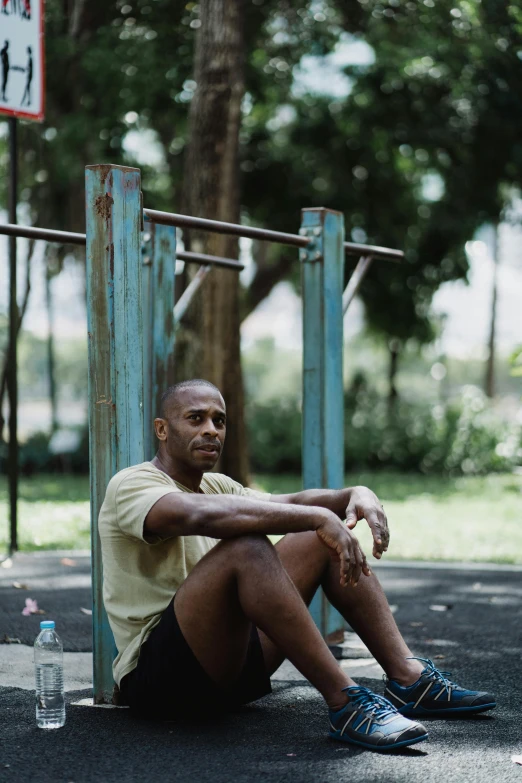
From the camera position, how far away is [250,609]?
3.25 m

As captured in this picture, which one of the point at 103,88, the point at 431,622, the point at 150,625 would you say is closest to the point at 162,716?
the point at 150,625

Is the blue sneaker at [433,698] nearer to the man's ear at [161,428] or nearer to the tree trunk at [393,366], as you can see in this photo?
the man's ear at [161,428]

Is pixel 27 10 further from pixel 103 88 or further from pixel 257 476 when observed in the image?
pixel 257 476

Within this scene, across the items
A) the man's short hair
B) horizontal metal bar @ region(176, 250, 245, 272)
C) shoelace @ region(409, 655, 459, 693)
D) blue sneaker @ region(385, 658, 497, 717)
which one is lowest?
blue sneaker @ region(385, 658, 497, 717)

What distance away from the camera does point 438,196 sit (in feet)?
60.1

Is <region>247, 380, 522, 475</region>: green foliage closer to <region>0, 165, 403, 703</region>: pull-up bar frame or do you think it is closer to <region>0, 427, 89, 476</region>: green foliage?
<region>0, 427, 89, 476</region>: green foliage

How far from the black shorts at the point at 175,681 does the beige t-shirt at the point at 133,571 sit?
0.07m

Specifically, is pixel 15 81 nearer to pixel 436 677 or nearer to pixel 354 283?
pixel 354 283

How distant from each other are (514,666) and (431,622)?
3.50ft

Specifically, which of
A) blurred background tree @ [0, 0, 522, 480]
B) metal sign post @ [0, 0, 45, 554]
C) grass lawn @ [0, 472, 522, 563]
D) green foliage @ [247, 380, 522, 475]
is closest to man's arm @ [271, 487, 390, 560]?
metal sign post @ [0, 0, 45, 554]

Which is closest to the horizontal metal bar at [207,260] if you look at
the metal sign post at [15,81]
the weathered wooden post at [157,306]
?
the weathered wooden post at [157,306]

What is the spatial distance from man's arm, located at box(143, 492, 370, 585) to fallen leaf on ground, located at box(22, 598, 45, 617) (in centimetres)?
248

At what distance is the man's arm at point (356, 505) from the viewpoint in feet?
11.7

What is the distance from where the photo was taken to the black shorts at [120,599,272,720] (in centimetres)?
337
